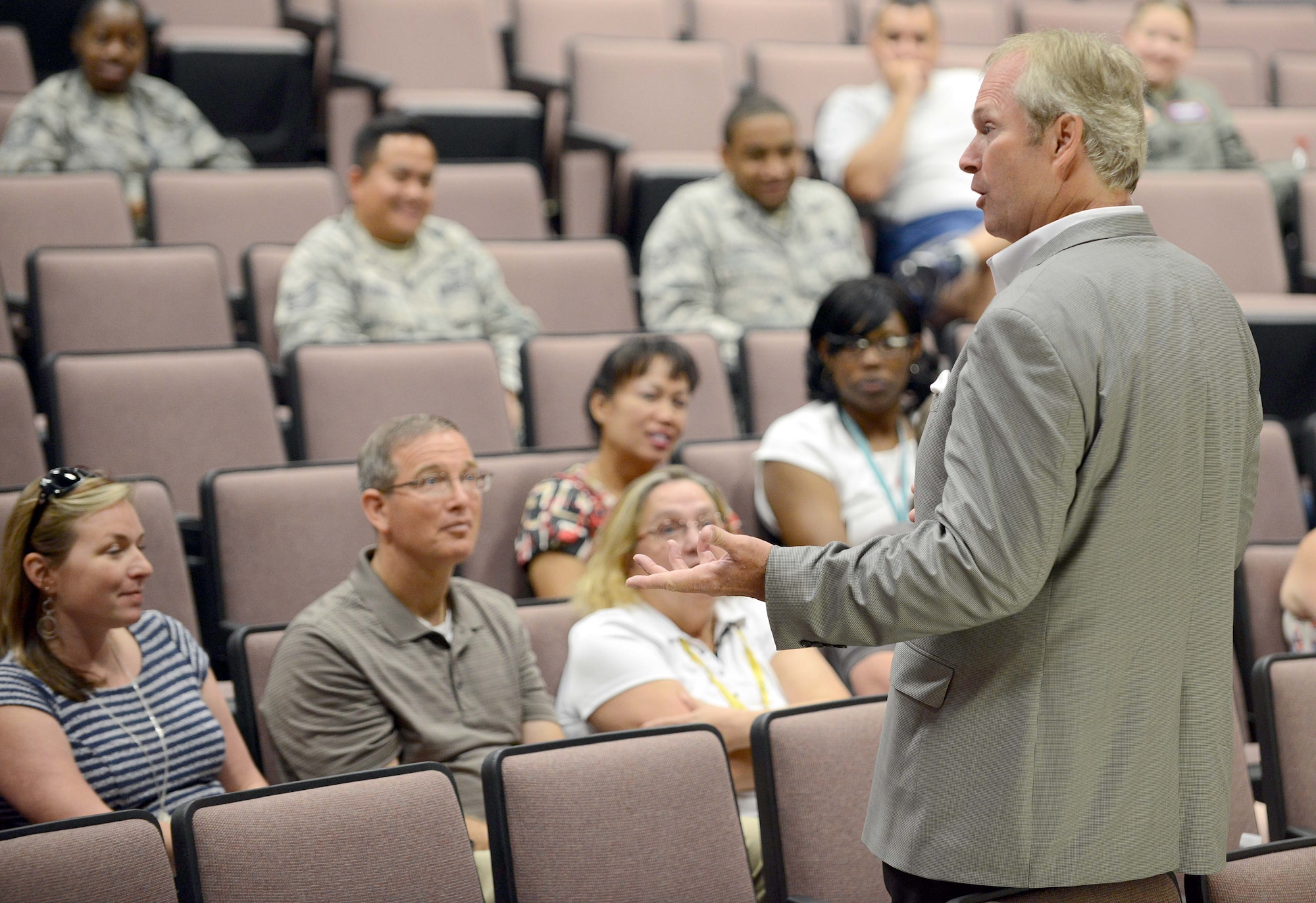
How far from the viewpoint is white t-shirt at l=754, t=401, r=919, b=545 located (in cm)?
198

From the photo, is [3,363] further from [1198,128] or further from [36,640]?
[1198,128]

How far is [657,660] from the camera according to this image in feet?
5.33

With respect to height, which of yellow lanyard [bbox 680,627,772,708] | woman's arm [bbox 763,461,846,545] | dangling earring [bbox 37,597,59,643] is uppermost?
dangling earring [bbox 37,597,59,643]

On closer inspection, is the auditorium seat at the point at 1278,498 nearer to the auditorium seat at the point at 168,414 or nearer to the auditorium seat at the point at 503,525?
the auditorium seat at the point at 503,525

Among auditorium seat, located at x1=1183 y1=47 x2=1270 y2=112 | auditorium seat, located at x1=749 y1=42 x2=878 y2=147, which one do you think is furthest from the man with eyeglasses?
auditorium seat, located at x1=1183 y1=47 x2=1270 y2=112

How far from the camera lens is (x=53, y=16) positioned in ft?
11.0

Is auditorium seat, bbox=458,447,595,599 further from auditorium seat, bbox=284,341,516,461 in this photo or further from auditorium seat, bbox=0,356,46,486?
auditorium seat, bbox=0,356,46,486

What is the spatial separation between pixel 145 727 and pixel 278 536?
0.40 m

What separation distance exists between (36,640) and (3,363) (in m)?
0.66

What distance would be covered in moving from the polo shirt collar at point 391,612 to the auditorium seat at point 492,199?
4.96 ft

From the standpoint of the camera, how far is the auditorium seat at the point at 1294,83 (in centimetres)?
394

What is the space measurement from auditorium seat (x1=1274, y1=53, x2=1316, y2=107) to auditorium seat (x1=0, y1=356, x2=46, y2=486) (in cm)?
343

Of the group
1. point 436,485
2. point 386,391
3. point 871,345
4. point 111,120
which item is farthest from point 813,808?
point 111,120

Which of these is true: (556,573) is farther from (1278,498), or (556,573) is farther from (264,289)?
(1278,498)
